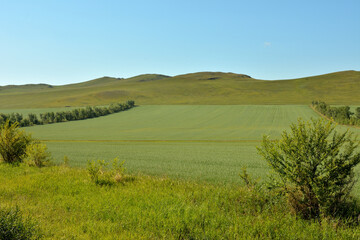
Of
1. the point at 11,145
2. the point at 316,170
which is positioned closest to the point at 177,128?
the point at 11,145

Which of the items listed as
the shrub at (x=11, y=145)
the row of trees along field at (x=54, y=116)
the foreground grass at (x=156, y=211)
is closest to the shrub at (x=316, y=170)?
the foreground grass at (x=156, y=211)

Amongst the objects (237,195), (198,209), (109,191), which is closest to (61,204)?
(109,191)

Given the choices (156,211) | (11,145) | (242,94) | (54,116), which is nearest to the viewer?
(156,211)

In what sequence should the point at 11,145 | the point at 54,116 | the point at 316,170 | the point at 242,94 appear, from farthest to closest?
the point at 242,94 → the point at 54,116 → the point at 11,145 → the point at 316,170

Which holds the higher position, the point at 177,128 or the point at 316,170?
the point at 316,170

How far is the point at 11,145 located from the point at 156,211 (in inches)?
550

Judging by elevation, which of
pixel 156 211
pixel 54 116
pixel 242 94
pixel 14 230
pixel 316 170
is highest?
pixel 242 94

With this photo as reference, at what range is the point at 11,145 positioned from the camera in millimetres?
17406

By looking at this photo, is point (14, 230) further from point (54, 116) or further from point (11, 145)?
→ point (54, 116)

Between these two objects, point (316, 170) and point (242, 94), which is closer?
point (316, 170)

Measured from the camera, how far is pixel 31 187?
37.1 ft

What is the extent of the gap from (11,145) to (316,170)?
715 inches

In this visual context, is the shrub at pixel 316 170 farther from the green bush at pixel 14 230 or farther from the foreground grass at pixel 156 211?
the green bush at pixel 14 230

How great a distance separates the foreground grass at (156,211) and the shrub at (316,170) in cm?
56
